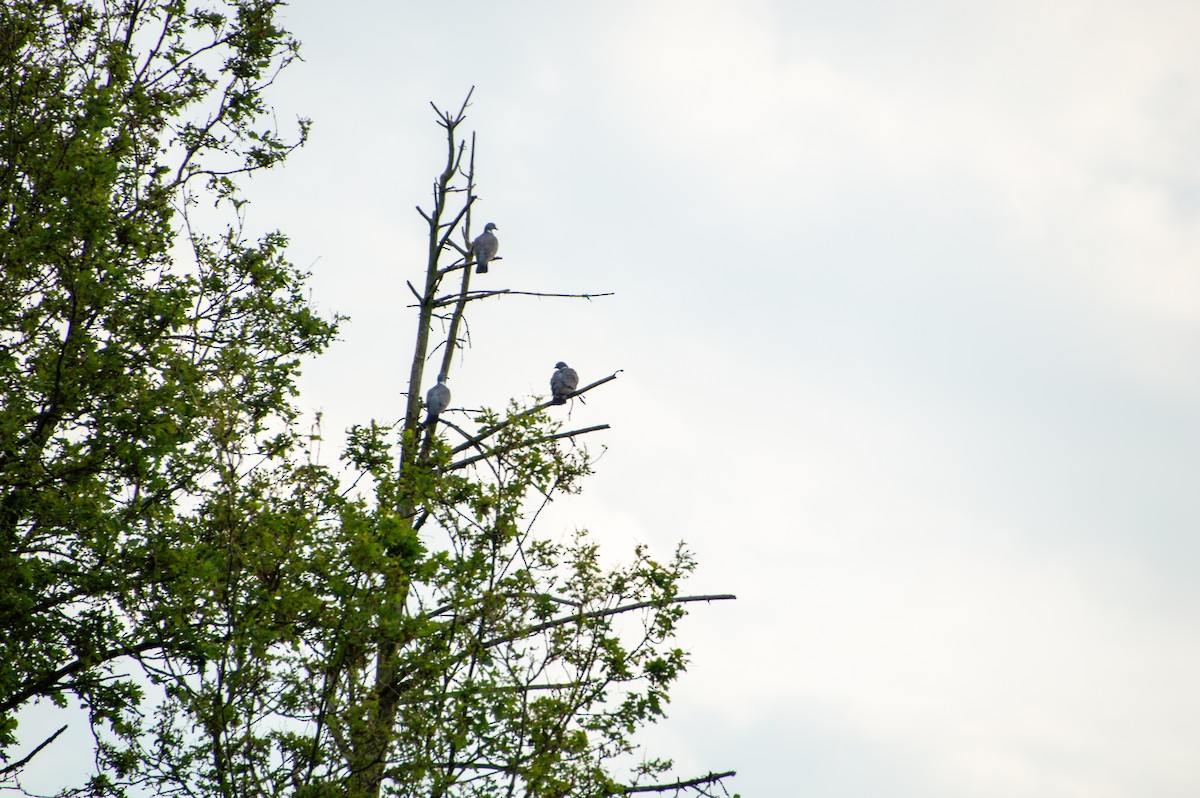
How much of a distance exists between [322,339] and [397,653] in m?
4.63

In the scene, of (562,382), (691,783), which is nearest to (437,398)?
(562,382)

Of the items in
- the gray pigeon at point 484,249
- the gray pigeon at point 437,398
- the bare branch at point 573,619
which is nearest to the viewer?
the bare branch at point 573,619

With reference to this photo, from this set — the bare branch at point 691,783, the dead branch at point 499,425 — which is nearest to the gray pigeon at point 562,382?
the dead branch at point 499,425

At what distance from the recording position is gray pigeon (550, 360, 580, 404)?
14351 millimetres

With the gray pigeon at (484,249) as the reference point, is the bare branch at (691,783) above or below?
below

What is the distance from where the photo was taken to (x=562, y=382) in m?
14.5

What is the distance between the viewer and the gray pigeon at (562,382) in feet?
47.1

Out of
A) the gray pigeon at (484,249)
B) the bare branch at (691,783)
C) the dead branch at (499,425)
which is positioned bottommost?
the bare branch at (691,783)

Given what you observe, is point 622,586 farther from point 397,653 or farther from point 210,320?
point 210,320

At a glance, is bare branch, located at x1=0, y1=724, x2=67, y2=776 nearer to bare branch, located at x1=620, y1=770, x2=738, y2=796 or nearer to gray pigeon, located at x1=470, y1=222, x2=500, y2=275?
bare branch, located at x1=620, y1=770, x2=738, y2=796

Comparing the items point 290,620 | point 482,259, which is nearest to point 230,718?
point 290,620

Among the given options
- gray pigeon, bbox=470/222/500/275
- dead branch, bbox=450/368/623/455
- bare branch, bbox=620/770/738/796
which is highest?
gray pigeon, bbox=470/222/500/275

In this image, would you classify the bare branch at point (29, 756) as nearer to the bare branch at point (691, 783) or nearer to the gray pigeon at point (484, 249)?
the bare branch at point (691, 783)

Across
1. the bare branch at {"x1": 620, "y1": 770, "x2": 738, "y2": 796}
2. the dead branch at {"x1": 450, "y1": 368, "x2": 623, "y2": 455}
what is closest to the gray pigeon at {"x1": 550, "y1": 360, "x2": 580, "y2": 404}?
the dead branch at {"x1": 450, "y1": 368, "x2": 623, "y2": 455}
